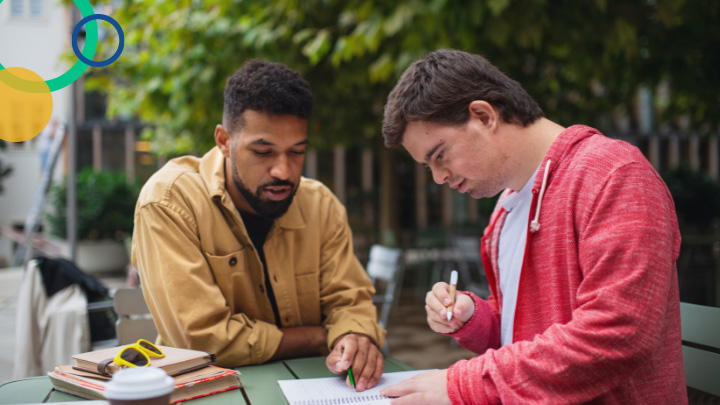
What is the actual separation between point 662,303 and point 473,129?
0.60 m

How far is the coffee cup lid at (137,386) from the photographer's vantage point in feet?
2.92

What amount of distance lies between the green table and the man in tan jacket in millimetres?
60

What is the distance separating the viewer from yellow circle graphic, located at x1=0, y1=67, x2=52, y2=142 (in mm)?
1461

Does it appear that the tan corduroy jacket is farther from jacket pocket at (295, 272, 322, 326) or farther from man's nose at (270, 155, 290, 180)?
man's nose at (270, 155, 290, 180)

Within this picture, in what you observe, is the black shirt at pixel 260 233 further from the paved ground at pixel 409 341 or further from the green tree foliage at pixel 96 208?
the green tree foliage at pixel 96 208

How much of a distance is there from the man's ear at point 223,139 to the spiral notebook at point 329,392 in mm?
931

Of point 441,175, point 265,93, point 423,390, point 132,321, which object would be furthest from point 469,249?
point 423,390

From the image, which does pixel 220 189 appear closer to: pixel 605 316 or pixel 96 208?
pixel 605 316

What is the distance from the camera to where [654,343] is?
1.20 meters

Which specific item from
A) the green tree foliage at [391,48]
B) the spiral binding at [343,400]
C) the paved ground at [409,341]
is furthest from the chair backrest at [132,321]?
the paved ground at [409,341]

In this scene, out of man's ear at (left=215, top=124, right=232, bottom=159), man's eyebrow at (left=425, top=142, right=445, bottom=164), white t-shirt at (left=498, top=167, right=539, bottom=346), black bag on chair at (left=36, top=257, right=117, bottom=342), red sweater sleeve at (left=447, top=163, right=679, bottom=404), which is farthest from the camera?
black bag on chair at (left=36, top=257, right=117, bottom=342)

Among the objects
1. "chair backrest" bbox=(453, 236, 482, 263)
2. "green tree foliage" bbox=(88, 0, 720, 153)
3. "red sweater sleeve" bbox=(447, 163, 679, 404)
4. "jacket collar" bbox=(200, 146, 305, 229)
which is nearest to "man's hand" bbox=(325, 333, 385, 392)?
"red sweater sleeve" bbox=(447, 163, 679, 404)

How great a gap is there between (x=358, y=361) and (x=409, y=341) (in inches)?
193

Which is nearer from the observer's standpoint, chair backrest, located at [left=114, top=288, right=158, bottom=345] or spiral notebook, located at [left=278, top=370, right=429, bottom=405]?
spiral notebook, located at [left=278, top=370, right=429, bottom=405]
